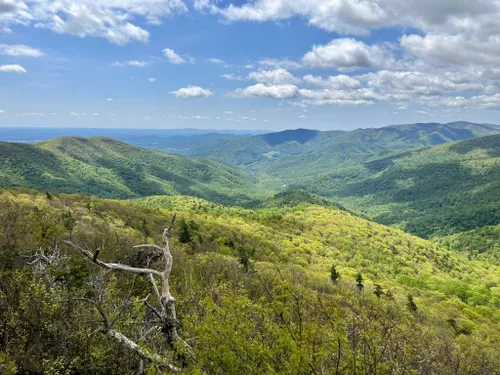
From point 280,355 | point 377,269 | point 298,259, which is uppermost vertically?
point 280,355

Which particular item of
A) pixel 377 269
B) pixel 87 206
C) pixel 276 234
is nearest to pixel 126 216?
pixel 87 206

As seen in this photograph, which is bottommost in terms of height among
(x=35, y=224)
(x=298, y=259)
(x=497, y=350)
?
(x=298, y=259)

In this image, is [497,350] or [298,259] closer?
[497,350]

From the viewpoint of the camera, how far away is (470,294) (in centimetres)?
14375

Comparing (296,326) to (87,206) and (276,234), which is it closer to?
(87,206)

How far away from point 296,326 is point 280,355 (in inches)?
55.5

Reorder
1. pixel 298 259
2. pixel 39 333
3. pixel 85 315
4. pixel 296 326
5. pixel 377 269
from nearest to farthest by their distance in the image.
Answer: pixel 296 326 < pixel 39 333 < pixel 85 315 < pixel 298 259 < pixel 377 269

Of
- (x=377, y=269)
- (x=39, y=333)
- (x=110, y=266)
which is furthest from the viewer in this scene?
(x=377, y=269)

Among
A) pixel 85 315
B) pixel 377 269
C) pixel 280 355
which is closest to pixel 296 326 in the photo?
pixel 280 355

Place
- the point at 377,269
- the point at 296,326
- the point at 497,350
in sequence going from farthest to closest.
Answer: the point at 377,269, the point at 497,350, the point at 296,326

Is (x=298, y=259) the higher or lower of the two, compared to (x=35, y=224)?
lower

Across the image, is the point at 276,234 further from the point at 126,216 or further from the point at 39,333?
the point at 39,333

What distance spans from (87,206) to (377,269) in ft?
453

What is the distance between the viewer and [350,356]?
10.4m
